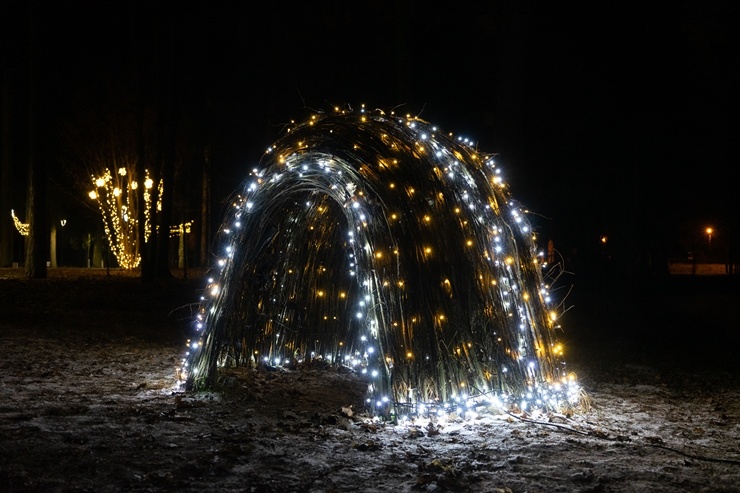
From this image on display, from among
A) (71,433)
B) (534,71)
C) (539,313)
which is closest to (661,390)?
(539,313)

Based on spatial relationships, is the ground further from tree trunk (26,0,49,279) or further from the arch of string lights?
tree trunk (26,0,49,279)

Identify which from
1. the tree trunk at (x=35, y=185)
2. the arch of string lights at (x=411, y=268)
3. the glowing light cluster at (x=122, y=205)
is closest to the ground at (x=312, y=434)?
the arch of string lights at (x=411, y=268)

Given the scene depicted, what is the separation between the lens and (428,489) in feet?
16.2

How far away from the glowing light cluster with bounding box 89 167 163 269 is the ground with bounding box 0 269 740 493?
1963 centimetres

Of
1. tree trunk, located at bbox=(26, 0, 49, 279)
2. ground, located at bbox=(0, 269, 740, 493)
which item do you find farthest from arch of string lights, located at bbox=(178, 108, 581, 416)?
tree trunk, located at bbox=(26, 0, 49, 279)

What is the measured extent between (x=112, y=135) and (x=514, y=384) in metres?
25.5

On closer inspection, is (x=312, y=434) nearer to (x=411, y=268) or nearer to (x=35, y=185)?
(x=411, y=268)

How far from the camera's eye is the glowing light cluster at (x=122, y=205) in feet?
98.6

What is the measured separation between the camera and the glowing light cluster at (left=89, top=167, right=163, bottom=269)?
30.1 m

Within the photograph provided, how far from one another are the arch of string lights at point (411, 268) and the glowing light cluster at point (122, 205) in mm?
22822

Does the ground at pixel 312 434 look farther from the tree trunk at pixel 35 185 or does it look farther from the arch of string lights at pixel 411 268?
the tree trunk at pixel 35 185

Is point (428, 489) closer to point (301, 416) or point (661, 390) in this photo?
point (301, 416)

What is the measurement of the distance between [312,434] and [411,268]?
5.28ft

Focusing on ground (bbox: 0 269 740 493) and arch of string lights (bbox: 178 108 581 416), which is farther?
arch of string lights (bbox: 178 108 581 416)
